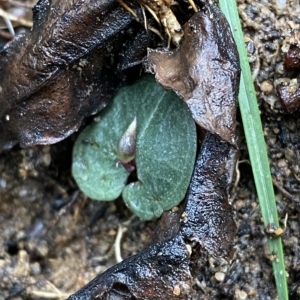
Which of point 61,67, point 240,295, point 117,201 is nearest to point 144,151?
point 117,201

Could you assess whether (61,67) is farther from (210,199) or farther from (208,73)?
(210,199)

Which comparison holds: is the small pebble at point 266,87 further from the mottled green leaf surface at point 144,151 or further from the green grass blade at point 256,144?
the mottled green leaf surface at point 144,151

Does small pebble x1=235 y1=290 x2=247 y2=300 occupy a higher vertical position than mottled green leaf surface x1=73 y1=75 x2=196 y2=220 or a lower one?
lower

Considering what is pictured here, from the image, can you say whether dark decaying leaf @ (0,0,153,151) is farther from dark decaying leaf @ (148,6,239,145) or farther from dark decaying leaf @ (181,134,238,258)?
dark decaying leaf @ (181,134,238,258)

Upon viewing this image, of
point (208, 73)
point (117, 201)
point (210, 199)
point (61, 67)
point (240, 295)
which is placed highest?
point (61, 67)

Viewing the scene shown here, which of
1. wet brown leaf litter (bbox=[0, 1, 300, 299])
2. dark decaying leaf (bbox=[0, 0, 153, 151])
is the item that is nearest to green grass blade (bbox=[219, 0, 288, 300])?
wet brown leaf litter (bbox=[0, 1, 300, 299])

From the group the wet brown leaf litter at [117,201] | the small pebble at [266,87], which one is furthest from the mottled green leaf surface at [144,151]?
the small pebble at [266,87]
